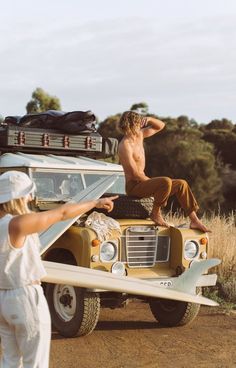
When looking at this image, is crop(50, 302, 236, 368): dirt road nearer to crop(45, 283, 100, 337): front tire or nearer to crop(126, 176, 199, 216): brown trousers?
crop(45, 283, 100, 337): front tire

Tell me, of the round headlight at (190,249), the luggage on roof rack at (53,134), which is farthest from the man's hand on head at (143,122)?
the round headlight at (190,249)

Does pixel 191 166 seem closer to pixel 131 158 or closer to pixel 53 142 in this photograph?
pixel 53 142

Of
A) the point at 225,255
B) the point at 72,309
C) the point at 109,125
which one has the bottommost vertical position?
the point at 109,125

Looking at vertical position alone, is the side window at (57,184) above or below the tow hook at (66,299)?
above

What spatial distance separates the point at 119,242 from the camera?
8.27m

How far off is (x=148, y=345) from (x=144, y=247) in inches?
50.8

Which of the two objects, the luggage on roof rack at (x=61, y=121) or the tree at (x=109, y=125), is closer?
the luggage on roof rack at (x=61, y=121)

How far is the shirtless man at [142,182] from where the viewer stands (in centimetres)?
861

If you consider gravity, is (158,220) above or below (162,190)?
below

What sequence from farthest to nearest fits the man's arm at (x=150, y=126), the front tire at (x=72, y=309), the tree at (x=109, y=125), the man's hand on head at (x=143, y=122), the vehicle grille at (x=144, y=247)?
the tree at (x=109, y=125)
the man's arm at (x=150, y=126)
the man's hand on head at (x=143, y=122)
the vehicle grille at (x=144, y=247)
the front tire at (x=72, y=309)

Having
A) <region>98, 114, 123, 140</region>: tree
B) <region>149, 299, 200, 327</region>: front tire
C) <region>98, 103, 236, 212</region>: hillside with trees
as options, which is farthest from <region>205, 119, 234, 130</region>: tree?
<region>149, 299, 200, 327</region>: front tire

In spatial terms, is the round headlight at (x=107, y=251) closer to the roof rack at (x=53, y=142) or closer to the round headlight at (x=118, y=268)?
the round headlight at (x=118, y=268)

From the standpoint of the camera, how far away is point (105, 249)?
8086 mm

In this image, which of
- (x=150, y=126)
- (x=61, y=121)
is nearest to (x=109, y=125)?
(x=61, y=121)
